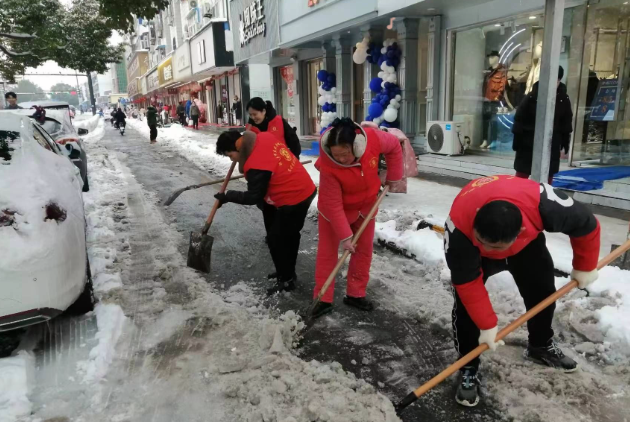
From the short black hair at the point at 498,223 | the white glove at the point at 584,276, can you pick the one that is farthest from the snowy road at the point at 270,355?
the short black hair at the point at 498,223

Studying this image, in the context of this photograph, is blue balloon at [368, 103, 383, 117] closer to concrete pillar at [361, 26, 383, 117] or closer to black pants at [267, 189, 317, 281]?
concrete pillar at [361, 26, 383, 117]

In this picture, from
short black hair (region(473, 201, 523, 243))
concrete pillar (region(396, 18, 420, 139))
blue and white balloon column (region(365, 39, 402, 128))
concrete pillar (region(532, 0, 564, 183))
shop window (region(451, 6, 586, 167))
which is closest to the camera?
short black hair (region(473, 201, 523, 243))

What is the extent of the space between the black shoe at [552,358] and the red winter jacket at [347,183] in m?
1.37

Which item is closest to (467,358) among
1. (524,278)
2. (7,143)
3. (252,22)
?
(524,278)

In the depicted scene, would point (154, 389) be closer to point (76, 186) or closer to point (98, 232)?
point (76, 186)

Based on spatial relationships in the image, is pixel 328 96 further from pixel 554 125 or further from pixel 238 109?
pixel 238 109

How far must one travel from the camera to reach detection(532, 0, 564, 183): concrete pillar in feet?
15.7

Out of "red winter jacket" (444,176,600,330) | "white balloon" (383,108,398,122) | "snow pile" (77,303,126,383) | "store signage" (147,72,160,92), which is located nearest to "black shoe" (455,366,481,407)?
"red winter jacket" (444,176,600,330)

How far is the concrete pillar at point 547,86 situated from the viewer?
4.79 m

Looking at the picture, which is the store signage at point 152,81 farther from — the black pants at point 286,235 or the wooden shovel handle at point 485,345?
the wooden shovel handle at point 485,345

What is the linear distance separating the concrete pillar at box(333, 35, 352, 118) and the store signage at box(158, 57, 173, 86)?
26337mm

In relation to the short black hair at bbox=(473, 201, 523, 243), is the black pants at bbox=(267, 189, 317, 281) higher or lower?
lower

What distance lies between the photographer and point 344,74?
1338 centimetres

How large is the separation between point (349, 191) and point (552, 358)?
163 centimetres
